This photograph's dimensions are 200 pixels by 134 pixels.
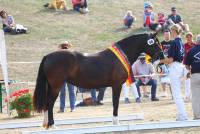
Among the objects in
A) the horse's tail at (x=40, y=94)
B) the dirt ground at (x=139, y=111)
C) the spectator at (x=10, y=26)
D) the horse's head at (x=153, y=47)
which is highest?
the spectator at (x=10, y=26)

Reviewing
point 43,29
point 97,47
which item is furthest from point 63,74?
point 43,29

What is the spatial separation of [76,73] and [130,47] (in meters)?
1.31

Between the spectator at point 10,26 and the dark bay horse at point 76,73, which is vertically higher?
the spectator at point 10,26

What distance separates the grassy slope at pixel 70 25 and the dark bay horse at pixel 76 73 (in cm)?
1014

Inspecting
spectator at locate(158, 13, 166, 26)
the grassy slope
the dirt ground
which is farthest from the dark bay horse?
spectator at locate(158, 13, 166, 26)

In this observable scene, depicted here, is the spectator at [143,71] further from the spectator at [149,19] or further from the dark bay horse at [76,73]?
the spectator at [149,19]

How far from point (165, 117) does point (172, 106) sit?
2845mm

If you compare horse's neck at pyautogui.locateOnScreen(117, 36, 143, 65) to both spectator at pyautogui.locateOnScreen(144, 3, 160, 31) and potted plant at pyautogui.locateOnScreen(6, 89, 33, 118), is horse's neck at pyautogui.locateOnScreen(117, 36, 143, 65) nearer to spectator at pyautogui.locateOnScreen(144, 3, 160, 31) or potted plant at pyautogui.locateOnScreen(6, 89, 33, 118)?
potted plant at pyautogui.locateOnScreen(6, 89, 33, 118)

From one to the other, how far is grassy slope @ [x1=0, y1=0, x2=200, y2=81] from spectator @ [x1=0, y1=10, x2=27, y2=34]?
309mm

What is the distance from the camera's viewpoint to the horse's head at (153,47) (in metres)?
14.0

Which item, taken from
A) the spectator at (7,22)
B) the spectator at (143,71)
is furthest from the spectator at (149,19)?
the spectator at (143,71)

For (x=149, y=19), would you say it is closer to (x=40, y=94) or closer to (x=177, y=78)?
(x=177, y=78)

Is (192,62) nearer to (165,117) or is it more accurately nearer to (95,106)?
(165,117)

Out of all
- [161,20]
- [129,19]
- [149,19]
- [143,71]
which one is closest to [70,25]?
[129,19]
